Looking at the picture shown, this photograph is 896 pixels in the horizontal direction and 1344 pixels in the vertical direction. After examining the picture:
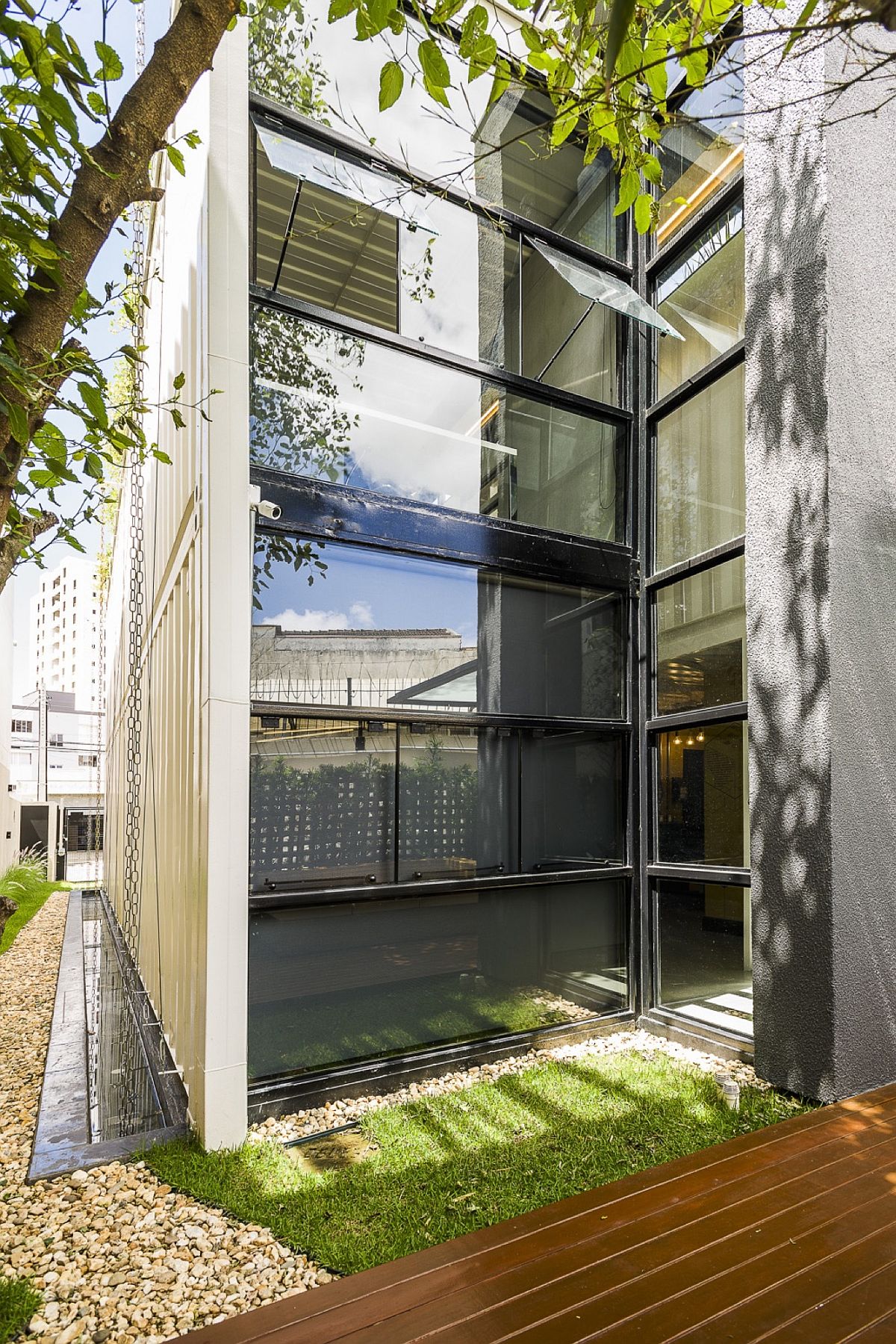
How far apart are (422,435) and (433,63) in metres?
2.85

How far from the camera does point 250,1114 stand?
10.9 ft

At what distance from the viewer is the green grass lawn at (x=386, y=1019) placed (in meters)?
3.48

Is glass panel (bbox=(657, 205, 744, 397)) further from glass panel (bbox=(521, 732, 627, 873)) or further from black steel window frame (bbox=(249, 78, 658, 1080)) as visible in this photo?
glass panel (bbox=(521, 732, 627, 873))

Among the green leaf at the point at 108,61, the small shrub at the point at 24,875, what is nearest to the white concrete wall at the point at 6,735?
the small shrub at the point at 24,875

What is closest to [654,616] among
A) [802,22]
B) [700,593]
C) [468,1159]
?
[700,593]

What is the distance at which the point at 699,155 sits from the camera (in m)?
4.61

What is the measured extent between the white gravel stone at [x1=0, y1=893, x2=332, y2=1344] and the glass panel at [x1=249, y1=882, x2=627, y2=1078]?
80cm

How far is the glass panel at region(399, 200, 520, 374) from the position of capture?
4.16 m

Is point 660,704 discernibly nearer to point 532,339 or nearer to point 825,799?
point 825,799

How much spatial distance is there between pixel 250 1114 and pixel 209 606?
2.12 meters

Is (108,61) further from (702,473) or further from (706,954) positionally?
(706,954)

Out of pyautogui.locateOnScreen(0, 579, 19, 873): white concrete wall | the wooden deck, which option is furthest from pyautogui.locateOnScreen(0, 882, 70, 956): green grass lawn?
the wooden deck

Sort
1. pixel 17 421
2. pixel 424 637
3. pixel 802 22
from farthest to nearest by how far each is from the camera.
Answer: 1. pixel 424 637
2. pixel 17 421
3. pixel 802 22

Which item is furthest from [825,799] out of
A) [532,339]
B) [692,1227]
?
[532,339]
